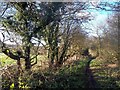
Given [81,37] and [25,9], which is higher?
[25,9]

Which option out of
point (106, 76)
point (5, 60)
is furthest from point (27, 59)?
point (106, 76)

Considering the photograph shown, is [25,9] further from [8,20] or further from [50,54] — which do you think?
[50,54]

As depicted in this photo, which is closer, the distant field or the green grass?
the distant field

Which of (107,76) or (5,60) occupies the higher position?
(5,60)

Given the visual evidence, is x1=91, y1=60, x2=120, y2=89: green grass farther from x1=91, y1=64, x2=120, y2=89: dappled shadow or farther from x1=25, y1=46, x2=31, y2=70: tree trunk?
x1=25, y1=46, x2=31, y2=70: tree trunk

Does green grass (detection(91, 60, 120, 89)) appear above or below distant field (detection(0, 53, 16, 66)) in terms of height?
below

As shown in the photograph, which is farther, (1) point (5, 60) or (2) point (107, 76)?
(2) point (107, 76)

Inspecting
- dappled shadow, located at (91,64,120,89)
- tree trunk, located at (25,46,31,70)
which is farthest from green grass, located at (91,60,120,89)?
tree trunk, located at (25,46,31,70)

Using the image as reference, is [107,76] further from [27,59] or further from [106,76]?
[27,59]

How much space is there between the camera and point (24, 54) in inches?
117

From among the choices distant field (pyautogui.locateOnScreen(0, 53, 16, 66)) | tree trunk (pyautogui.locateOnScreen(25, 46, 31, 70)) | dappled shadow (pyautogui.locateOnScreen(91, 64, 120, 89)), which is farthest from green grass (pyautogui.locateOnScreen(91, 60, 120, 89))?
distant field (pyautogui.locateOnScreen(0, 53, 16, 66))

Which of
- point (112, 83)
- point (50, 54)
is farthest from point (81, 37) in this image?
point (112, 83)

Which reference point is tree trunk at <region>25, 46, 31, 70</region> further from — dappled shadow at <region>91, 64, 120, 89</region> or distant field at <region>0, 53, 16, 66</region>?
dappled shadow at <region>91, 64, 120, 89</region>

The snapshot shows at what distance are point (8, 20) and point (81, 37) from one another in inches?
28.9
